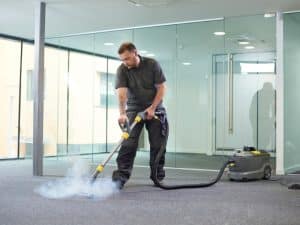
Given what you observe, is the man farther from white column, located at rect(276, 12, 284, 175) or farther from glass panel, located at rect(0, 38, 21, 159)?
glass panel, located at rect(0, 38, 21, 159)

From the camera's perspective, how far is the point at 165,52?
6.35 m

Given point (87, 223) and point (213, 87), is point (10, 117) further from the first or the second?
point (87, 223)

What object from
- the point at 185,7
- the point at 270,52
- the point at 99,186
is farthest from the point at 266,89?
the point at 99,186

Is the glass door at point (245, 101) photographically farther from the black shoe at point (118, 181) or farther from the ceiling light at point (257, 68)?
the black shoe at point (118, 181)

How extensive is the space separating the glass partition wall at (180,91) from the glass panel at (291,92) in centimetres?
29

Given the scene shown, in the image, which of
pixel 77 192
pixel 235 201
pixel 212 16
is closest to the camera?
pixel 235 201

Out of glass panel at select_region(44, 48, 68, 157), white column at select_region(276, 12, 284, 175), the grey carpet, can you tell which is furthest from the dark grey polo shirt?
glass panel at select_region(44, 48, 68, 157)

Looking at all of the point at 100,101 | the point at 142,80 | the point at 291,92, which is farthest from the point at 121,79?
the point at 100,101

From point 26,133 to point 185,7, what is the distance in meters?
3.81

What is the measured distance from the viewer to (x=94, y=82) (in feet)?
23.7

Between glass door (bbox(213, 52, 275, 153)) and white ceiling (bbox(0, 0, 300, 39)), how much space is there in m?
0.83

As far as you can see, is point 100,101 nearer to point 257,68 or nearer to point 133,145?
point 257,68

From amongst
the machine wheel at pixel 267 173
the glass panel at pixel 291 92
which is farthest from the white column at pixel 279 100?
the machine wheel at pixel 267 173

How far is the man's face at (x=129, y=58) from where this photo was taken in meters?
3.35
